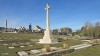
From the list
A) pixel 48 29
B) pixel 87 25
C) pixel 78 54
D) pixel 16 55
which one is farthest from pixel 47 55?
pixel 87 25

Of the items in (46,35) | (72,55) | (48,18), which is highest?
(48,18)

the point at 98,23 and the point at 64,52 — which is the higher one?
the point at 98,23

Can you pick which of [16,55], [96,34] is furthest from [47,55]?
[96,34]

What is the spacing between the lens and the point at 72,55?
19062 millimetres

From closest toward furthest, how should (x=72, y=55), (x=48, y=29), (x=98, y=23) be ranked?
(x=72, y=55)
(x=48, y=29)
(x=98, y=23)

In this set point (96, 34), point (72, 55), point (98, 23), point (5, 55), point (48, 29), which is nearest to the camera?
point (5, 55)

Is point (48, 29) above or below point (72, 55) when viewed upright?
above

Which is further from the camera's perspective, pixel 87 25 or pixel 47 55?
pixel 87 25

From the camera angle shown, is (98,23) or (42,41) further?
(98,23)

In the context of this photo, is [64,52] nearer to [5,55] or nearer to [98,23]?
[5,55]

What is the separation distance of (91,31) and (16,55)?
6033cm

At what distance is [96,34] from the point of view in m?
71.9

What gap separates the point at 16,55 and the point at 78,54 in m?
6.56

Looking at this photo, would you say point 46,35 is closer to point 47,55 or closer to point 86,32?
point 47,55
